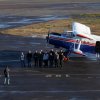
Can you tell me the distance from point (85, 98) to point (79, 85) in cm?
298

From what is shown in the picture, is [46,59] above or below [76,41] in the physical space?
below

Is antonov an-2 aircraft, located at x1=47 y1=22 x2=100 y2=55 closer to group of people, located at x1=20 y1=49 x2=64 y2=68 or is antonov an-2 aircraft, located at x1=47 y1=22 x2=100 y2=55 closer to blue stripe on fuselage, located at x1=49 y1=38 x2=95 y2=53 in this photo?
blue stripe on fuselage, located at x1=49 y1=38 x2=95 y2=53

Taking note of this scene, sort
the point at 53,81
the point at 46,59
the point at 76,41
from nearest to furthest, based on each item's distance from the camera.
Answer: the point at 53,81
the point at 46,59
the point at 76,41

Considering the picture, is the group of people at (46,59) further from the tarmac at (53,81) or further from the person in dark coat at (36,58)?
the tarmac at (53,81)

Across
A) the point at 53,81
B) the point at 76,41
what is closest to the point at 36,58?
the point at 53,81

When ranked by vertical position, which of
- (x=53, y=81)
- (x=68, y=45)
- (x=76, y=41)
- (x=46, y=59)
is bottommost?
(x=53, y=81)

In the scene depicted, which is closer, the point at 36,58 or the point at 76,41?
the point at 36,58

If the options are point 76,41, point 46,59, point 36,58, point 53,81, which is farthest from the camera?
point 76,41

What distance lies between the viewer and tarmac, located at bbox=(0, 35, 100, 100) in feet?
89.1

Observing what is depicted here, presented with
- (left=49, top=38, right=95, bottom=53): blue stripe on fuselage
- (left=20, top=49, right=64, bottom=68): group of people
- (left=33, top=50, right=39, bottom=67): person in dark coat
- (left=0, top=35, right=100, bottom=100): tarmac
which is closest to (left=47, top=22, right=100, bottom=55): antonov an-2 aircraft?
(left=49, top=38, right=95, bottom=53): blue stripe on fuselage

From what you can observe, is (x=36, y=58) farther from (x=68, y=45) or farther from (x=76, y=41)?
(x=76, y=41)

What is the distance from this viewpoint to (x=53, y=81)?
3038 centimetres

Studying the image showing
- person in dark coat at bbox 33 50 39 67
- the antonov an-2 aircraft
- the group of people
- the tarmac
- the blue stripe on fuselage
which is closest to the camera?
the tarmac

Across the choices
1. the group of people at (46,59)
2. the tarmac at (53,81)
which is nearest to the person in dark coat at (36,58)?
the group of people at (46,59)
